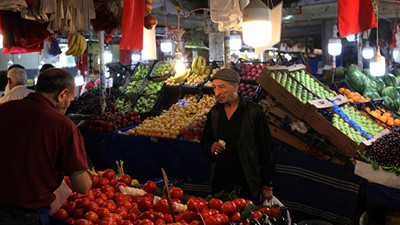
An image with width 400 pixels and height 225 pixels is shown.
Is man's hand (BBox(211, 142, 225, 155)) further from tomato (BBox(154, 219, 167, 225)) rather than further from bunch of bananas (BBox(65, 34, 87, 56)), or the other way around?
bunch of bananas (BBox(65, 34, 87, 56))

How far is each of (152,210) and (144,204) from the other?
114mm

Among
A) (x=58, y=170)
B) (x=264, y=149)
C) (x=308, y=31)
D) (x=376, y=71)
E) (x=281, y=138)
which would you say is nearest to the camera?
(x=58, y=170)

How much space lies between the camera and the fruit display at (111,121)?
6699 mm

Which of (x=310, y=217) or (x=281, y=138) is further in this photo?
(x=281, y=138)

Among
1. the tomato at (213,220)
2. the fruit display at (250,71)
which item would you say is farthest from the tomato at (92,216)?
the fruit display at (250,71)

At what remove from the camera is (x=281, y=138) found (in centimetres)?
504

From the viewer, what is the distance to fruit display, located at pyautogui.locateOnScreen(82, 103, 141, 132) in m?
6.70

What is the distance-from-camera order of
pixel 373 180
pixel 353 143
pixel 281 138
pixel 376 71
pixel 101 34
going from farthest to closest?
pixel 376 71 < pixel 101 34 < pixel 281 138 < pixel 353 143 < pixel 373 180

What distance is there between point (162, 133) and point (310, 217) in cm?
250

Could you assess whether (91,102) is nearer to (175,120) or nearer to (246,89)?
(175,120)

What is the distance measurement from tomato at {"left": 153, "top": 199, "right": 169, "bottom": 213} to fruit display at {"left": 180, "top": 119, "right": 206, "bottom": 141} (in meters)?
2.84

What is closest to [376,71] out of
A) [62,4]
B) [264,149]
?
[264,149]

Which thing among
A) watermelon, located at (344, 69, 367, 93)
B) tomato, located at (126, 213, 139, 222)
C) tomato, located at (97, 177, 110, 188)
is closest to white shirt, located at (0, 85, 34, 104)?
tomato, located at (97, 177, 110, 188)

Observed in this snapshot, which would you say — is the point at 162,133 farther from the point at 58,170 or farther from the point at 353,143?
the point at 58,170
